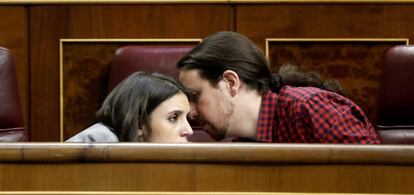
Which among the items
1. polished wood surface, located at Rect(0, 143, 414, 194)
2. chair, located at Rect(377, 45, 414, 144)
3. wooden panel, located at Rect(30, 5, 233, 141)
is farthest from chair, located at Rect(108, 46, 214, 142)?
polished wood surface, located at Rect(0, 143, 414, 194)

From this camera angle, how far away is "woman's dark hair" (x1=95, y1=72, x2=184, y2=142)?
0.63 metres

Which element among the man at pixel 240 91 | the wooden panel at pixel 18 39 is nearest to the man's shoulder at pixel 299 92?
the man at pixel 240 91

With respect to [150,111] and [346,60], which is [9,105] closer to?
[150,111]

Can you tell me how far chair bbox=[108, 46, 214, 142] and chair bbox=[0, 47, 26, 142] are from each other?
0.13 meters

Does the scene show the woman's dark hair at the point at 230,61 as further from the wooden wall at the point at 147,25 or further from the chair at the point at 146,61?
the wooden wall at the point at 147,25

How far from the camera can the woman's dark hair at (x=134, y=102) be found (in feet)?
2.06

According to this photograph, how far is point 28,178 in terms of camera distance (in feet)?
1.14

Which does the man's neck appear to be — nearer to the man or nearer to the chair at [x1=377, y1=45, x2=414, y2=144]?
the man

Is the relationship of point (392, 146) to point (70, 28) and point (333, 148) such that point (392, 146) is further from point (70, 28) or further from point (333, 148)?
point (70, 28)

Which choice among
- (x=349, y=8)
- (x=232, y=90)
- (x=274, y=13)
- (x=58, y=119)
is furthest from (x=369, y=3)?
(x=58, y=119)

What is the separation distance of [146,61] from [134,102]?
183 mm

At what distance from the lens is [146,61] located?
2.68ft

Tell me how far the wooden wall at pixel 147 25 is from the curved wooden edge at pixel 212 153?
0.59 metres

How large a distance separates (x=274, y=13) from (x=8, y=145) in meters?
0.63
